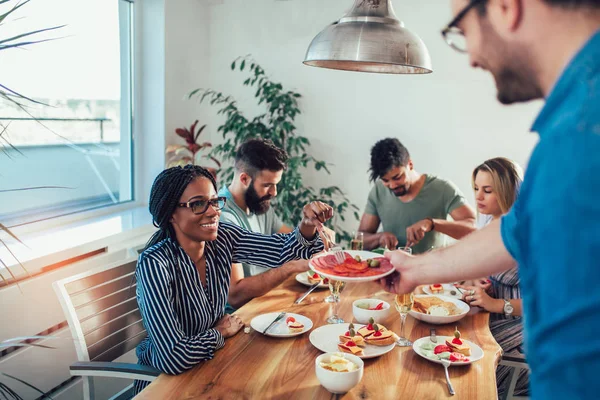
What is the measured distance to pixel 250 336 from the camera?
6.16 ft

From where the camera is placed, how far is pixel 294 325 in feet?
6.27

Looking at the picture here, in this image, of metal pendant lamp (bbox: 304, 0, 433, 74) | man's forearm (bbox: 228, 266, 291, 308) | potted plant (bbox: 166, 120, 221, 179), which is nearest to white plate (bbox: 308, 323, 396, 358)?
man's forearm (bbox: 228, 266, 291, 308)

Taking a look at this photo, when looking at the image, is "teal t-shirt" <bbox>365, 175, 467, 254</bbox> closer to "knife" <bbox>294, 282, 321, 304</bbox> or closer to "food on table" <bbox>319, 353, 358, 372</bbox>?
"knife" <bbox>294, 282, 321, 304</bbox>

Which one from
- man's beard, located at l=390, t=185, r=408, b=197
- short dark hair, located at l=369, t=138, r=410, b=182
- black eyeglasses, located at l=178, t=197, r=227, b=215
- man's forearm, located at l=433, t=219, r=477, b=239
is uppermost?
short dark hair, located at l=369, t=138, r=410, b=182

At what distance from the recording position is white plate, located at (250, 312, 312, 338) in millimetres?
1855

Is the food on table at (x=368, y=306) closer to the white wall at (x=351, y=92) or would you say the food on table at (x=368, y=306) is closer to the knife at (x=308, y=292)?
the knife at (x=308, y=292)

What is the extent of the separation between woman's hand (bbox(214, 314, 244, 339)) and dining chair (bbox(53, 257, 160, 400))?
25 centimetres

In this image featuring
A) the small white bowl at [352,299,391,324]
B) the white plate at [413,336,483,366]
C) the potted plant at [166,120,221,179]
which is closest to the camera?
the white plate at [413,336,483,366]

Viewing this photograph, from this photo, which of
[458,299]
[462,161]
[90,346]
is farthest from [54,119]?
[462,161]

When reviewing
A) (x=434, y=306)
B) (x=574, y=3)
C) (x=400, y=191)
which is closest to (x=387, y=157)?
(x=400, y=191)

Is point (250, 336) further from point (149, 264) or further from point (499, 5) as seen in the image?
point (499, 5)

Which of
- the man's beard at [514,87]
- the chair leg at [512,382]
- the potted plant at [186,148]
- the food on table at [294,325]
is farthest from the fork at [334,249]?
the potted plant at [186,148]

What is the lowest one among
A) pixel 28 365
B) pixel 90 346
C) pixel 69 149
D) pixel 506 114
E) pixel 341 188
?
pixel 28 365

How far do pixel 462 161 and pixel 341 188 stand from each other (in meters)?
0.89
